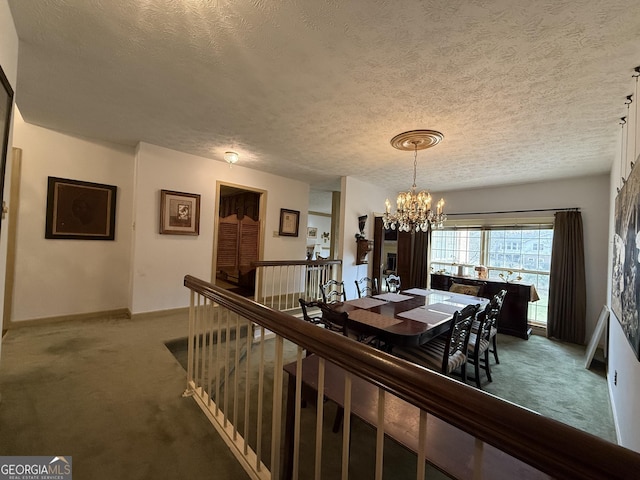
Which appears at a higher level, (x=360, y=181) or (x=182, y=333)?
(x=360, y=181)

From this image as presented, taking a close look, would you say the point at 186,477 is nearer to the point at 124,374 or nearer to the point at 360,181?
the point at 124,374

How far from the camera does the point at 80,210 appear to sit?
3494mm

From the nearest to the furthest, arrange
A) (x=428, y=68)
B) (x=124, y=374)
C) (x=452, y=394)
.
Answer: (x=452, y=394) → (x=428, y=68) → (x=124, y=374)

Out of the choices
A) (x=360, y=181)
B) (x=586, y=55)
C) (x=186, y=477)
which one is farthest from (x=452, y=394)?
(x=360, y=181)

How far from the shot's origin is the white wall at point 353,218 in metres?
4.86

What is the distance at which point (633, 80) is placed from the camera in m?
1.81

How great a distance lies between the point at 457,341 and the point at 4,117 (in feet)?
11.2

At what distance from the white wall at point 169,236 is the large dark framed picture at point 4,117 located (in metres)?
2.08

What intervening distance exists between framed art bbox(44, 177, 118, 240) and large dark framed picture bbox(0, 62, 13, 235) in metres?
2.25

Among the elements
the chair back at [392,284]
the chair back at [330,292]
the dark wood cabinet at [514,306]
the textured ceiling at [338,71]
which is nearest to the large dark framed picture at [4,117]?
the textured ceiling at [338,71]

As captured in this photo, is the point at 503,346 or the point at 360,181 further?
the point at 360,181

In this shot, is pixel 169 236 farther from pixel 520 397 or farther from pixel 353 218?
pixel 520 397

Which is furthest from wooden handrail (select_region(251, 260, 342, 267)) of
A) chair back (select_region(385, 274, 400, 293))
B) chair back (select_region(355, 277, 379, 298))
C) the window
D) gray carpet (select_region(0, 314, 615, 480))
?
the window

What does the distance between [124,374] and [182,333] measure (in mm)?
983
